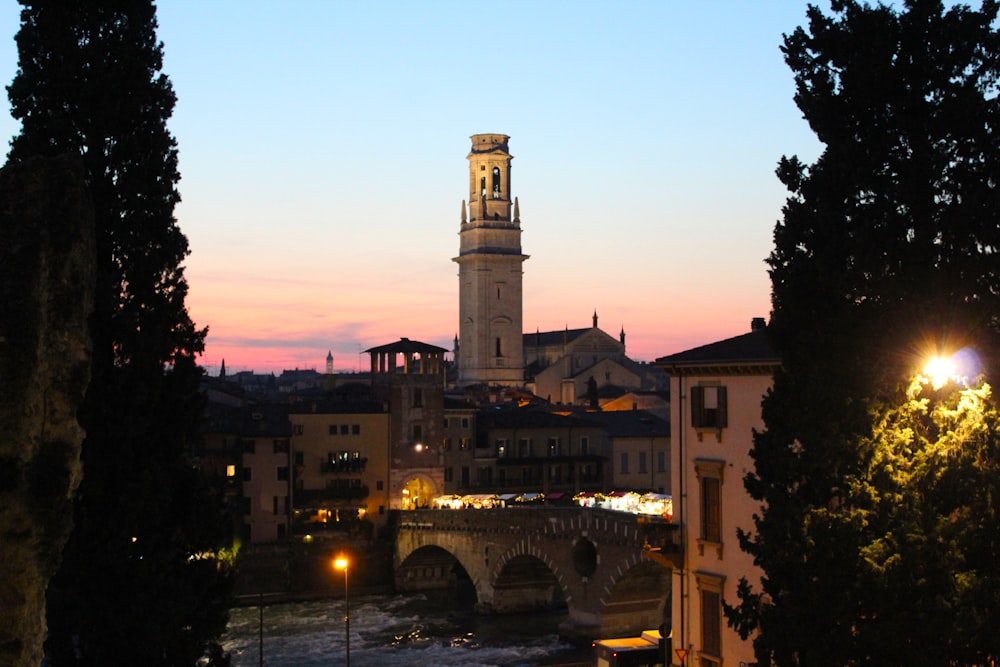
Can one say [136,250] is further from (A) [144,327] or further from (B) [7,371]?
(B) [7,371]

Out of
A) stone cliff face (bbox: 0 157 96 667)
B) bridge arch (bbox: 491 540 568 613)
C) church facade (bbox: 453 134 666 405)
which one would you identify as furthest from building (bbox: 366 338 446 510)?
stone cliff face (bbox: 0 157 96 667)

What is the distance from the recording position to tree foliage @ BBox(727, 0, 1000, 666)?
57.4 feet

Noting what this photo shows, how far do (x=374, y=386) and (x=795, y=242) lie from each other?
54828 millimetres

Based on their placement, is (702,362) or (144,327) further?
(702,362)

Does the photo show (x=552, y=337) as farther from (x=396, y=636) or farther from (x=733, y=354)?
(x=733, y=354)

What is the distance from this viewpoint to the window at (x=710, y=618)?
2711 cm

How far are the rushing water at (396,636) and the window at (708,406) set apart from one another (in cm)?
1747

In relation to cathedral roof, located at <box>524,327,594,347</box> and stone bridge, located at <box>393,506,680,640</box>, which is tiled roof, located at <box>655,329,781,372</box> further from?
cathedral roof, located at <box>524,327,594,347</box>

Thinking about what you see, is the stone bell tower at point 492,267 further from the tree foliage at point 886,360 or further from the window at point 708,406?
the tree foliage at point 886,360

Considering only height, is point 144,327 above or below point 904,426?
above

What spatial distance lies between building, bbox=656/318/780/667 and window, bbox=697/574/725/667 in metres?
0.02

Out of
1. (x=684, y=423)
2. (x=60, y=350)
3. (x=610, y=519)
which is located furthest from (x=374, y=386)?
(x=60, y=350)

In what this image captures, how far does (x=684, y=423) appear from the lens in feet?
95.0

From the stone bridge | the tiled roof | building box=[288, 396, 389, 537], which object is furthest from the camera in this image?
building box=[288, 396, 389, 537]
